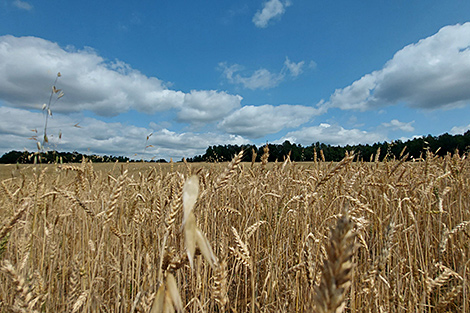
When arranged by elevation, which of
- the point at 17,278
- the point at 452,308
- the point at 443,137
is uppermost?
the point at 443,137

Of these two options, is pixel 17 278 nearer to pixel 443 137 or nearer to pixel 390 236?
pixel 390 236

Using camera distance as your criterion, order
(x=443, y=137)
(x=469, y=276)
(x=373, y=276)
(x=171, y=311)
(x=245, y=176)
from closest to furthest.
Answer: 1. (x=171, y=311)
2. (x=373, y=276)
3. (x=469, y=276)
4. (x=245, y=176)
5. (x=443, y=137)

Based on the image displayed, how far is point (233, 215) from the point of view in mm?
2990

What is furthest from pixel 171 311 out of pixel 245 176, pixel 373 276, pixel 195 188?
pixel 245 176

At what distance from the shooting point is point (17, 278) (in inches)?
30.5

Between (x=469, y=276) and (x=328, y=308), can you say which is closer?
(x=328, y=308)

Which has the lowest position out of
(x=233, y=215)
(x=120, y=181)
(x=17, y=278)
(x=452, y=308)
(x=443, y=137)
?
(x=452, y=308)

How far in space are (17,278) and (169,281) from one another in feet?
2.16

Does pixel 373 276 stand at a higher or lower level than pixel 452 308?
higher

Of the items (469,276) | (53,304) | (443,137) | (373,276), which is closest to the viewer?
(373,276)

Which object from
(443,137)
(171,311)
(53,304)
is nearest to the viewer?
(171,311)

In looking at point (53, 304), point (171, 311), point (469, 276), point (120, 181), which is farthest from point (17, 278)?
point (469, 276)

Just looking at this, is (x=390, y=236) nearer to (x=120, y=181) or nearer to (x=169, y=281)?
(x=169, y=281)

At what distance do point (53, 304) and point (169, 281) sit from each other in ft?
5.84
